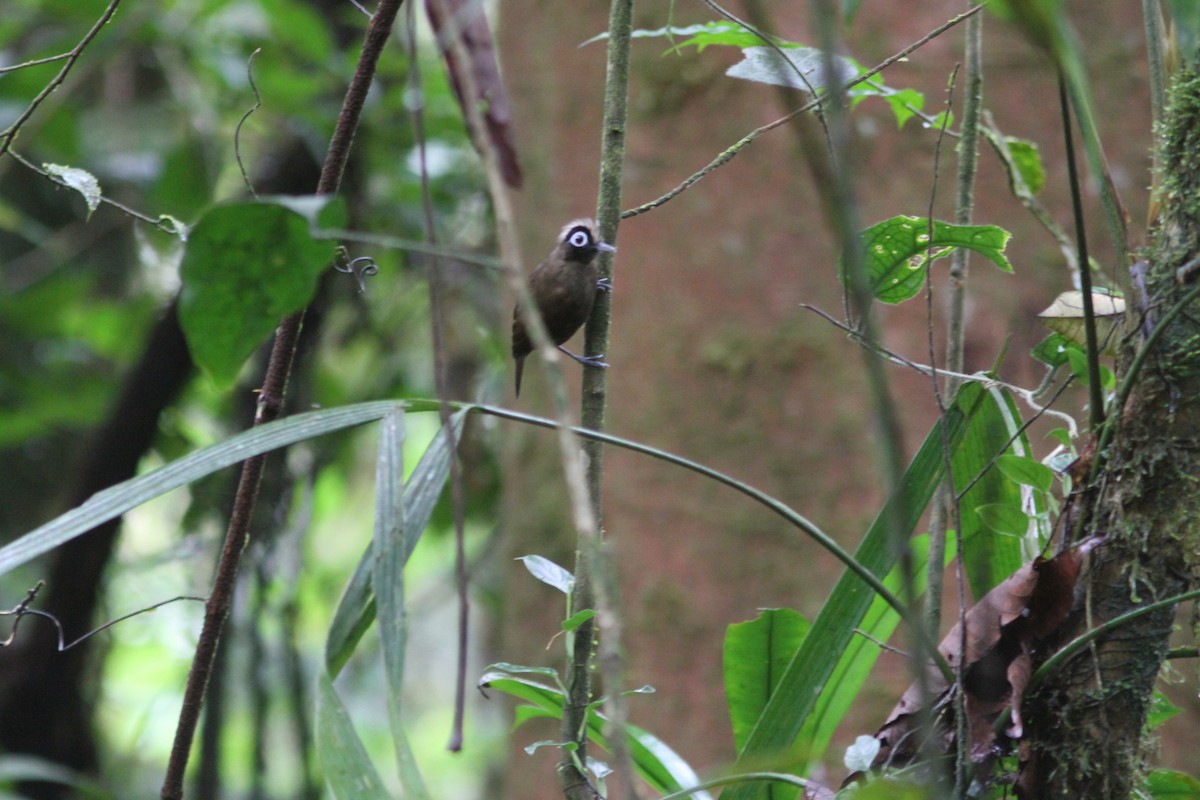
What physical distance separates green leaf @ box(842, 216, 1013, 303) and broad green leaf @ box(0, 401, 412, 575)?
0.45 meters

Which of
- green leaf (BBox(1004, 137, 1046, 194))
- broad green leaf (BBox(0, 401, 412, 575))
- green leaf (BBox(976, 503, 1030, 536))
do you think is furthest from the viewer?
green leaf (BBox(1004, 137, 1046, 194))

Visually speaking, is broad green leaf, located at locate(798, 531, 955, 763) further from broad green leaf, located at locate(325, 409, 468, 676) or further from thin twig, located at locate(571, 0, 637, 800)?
broad green leaf, located at locate(325, 409, 468, 676)

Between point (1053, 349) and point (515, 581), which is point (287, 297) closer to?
point (1053, 349)

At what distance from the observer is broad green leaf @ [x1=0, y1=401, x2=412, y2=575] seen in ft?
2.69

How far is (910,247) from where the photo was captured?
3.46ft

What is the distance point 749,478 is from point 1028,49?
44.8 inches

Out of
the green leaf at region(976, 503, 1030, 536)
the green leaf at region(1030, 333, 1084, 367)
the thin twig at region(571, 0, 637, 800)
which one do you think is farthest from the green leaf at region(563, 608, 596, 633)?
the green leaf at region(1030, 333, 1084, 367)

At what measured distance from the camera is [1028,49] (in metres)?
2.46

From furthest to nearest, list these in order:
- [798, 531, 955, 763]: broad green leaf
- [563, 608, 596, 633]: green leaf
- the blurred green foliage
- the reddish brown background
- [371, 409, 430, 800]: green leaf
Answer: the blurred green foliage, the reddish brown background, [798, 531, 955, 763]: broad green leaf, [563, 608, 596, 633]: green leaf, [371, 409, 430, 800]: green leaf

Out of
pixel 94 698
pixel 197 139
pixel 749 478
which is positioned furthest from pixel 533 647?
pixel 197 139

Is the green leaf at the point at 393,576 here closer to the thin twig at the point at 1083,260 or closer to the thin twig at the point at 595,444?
the thin twig at the point at 595,444

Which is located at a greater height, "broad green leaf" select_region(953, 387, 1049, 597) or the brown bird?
the brown bird

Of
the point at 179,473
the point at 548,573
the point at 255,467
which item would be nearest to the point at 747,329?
the point at 548,573

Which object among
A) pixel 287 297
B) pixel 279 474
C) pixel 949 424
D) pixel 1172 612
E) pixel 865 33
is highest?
pixel 865 33
